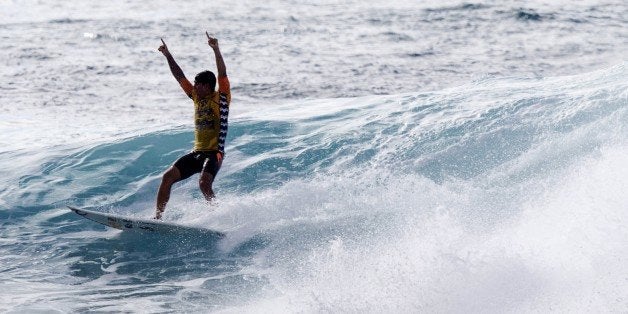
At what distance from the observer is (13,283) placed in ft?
27.5

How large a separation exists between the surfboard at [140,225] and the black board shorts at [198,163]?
1.83ft

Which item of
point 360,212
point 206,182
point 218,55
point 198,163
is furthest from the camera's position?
point 360,212

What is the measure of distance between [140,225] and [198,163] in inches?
36.1

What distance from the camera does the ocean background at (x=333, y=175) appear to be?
25.3 feet

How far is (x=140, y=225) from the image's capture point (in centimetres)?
936

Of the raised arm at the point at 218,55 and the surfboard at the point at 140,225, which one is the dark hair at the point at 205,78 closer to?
the raised arm at the point at 218,55

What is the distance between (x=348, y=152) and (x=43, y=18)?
18.9 m

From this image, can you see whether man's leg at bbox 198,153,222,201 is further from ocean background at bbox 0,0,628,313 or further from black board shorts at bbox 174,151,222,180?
ocean background at bbox 0,0,628,313

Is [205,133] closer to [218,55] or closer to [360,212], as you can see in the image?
[218,55]

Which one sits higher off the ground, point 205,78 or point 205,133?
point 205,78

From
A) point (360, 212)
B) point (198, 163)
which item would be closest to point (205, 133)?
point (198, 163)

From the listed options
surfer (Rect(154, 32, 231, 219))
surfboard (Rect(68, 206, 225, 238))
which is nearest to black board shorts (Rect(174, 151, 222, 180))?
surfer (Rect(154, 32, 231, 219))

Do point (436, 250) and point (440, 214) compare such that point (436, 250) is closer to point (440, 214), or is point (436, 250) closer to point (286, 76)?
point (440, 214)

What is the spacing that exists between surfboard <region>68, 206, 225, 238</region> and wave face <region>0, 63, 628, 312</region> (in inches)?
5.7
